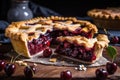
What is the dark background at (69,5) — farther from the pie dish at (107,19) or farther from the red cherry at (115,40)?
the red cherry at (115,40)

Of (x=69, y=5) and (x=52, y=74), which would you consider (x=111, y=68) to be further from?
(x=69, y=5)

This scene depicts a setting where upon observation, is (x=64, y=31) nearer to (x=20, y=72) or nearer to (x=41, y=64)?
(x=41, y=64)

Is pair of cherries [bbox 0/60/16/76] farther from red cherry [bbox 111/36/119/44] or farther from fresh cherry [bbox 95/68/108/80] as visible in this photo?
red cherry [bbox 111/36/119/44]

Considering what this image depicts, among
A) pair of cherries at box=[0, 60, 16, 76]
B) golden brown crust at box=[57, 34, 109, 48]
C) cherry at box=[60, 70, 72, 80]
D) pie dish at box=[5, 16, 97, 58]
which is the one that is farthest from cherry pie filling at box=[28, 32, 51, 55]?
cherry at box=[60, 70, 72, 80]

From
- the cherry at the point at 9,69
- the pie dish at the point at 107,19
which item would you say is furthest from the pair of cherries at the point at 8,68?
the pie dish at the point at 107,19

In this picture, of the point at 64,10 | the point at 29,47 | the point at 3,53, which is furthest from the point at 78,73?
the point at 64,10

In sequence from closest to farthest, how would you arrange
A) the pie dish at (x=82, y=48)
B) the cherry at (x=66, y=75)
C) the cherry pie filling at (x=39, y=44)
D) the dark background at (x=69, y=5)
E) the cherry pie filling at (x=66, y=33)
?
the cherry at (x=66, y=75) < the pie dish at (x=82, y=48) < the cherry pie filling at (x=39, y=44) < the cherry pie filling at (x=66, y=33) < the dark background at (x=69, y=5)
